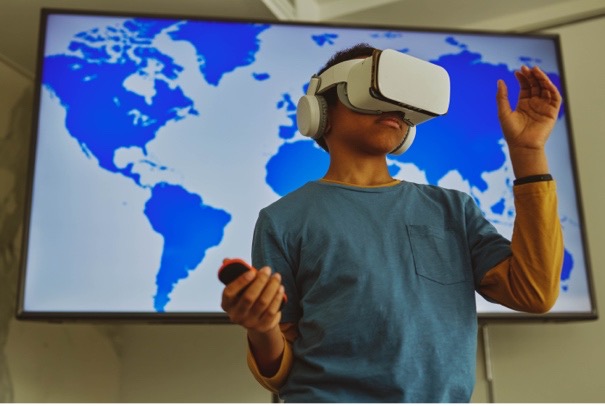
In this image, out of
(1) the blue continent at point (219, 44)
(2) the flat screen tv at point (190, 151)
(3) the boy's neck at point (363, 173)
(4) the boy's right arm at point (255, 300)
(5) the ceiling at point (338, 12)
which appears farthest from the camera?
(5) the ceiling at point (338, 12)

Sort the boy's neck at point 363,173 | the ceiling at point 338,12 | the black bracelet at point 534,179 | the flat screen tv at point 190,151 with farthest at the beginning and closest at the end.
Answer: the ceiling at point 338,12
the flat screen tv at point 190,151
the boy's neck at point 363,173
the black bracelet at point 534,179

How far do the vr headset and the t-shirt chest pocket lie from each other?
0.13 m

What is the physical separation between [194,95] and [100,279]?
1.65 ft

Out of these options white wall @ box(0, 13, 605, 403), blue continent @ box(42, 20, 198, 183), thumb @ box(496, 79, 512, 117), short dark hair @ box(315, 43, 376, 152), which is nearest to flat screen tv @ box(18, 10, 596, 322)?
blue continent @ box(42, 20, 198, 183)

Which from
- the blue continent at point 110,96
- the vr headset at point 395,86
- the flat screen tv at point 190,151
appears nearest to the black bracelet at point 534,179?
the vr headset at point 395,86

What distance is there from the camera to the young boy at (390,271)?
638mm

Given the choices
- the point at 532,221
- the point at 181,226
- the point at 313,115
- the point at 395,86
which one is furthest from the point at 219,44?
the point at 532,221

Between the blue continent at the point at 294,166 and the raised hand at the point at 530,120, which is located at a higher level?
the blue continent at the point at 294,166

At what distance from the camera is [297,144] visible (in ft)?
5.25

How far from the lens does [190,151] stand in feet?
5.19

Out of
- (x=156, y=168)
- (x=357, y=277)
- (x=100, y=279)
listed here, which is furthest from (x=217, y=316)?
(x=357, y=277)

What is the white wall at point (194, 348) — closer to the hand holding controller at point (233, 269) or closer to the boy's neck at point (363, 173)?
the boy's neck at point (363, 173)

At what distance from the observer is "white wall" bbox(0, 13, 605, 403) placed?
64.9 inches

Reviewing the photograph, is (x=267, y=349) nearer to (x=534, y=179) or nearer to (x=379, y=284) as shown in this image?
(x=379, y=284)
